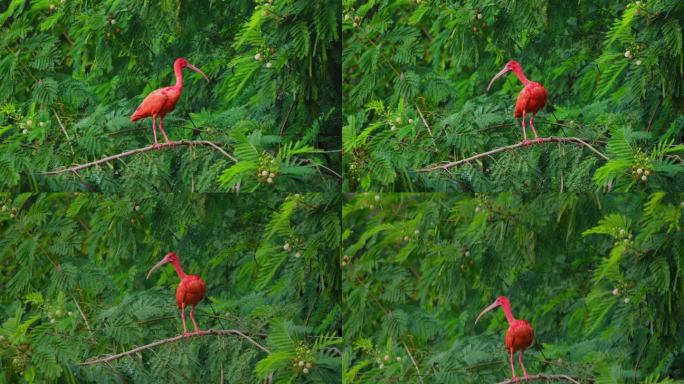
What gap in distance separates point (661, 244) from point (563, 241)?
43 centimetres

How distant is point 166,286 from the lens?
19.3ft

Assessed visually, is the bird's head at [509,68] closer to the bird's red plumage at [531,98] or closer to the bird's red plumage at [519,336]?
the bird's red plumage at [531,98]

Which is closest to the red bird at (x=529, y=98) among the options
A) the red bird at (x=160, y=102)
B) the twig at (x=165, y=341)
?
the red bird at (x=160, y=102)

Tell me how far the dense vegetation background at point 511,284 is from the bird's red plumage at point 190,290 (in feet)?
1.99

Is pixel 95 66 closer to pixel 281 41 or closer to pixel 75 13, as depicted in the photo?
pixel 75 13

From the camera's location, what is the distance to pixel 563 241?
18.7ft

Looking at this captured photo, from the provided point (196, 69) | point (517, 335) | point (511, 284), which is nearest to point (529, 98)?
point (511, 284)

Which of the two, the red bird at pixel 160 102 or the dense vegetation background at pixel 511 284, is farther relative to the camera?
the red bird at pixel 160 102

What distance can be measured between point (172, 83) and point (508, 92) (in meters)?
1.42

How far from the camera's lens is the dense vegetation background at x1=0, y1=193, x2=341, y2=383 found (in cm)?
573

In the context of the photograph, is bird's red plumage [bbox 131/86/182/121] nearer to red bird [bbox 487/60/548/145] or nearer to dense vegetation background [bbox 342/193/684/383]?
dense vegetation background [bbox 342/193/684/383]

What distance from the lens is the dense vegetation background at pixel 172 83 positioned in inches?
224

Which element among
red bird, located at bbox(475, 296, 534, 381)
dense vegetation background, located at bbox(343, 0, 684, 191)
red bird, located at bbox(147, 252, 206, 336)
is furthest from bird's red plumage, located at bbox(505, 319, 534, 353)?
red bird, located at bbox(147, 252, 206, 336)

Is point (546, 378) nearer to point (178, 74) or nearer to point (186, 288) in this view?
point (186, 288)
